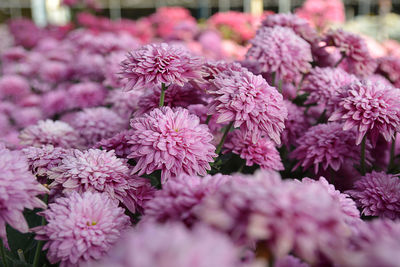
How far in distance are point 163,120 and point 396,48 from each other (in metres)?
2.09

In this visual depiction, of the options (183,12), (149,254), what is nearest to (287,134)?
(149,254)

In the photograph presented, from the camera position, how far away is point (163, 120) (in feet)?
2.73

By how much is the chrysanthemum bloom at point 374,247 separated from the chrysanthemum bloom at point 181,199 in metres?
0.21

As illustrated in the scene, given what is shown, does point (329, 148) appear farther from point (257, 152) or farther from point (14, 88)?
point (14, 88)

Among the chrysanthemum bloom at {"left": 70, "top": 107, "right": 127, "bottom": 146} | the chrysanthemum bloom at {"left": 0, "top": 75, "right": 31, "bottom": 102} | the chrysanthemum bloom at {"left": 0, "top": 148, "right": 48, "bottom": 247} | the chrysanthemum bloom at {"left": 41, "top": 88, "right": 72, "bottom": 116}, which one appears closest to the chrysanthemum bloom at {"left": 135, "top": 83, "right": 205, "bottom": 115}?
the chrysanthemum bloom at {"left": 70, "top": 107, "right": 127, "bottom": 146}

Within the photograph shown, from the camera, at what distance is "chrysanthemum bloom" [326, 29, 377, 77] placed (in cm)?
131

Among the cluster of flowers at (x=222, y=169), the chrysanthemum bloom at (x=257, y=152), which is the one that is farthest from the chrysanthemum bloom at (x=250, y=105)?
the chrysanthemum bloom at (x=257, y=152)

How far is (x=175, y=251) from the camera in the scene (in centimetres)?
37

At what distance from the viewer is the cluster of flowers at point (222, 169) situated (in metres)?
0.45

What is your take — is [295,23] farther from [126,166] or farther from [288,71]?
[126,166]

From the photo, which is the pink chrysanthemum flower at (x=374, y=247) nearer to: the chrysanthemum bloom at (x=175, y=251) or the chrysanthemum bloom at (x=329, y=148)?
the chrysanthemum bloom at (x=175, y=251)

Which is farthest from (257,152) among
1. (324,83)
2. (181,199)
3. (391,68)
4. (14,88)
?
(14,88)

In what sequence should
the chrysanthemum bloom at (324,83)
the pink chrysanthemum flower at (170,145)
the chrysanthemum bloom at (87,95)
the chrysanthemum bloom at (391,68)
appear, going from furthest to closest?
the chrysanthemum bloom at (87,95)
the chrysanthemum bloom at (391,68)
the chrysanthemum bloom at (324,83)
the pink chrysanthemum flower at (170,145)

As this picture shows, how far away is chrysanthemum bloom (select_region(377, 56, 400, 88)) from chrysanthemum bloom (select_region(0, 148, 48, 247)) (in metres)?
1.31
